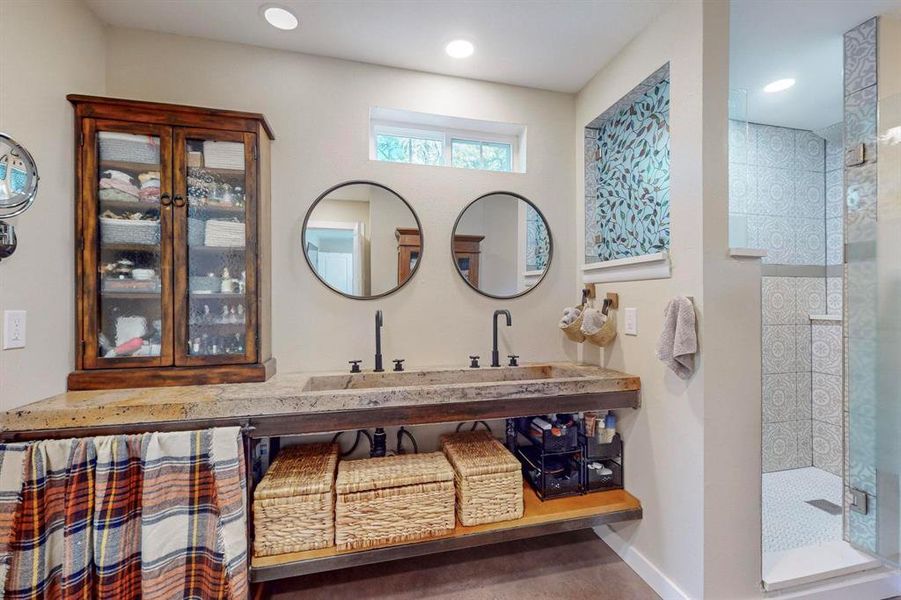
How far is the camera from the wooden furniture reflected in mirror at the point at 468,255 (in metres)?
2.18

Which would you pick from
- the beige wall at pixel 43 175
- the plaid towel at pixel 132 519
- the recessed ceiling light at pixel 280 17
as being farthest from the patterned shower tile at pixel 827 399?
the beige wall at pixel 43 175

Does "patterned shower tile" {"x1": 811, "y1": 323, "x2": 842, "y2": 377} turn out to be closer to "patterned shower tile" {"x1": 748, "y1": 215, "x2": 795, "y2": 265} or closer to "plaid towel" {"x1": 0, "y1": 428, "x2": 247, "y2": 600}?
"patterned shower tile" {"x1": 748, "y1": 215, "x2": 795, "y2": 265}

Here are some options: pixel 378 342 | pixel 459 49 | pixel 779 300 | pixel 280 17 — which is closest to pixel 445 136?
pixel 459 49

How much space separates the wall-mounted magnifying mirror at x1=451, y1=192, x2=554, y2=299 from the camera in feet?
7.20

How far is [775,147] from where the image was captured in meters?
2.66

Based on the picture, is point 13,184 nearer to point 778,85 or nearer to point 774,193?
point 778,85

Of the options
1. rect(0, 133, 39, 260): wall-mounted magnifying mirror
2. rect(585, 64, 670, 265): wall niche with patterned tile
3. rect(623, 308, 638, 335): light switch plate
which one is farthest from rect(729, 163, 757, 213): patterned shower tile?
rect(0, 133, 39, 260): wall-mounted magnifying mirror

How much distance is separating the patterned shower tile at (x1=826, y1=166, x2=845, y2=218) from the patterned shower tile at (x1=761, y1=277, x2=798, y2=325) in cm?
58

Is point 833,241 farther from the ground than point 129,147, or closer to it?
closer to it

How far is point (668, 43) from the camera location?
1649 mm

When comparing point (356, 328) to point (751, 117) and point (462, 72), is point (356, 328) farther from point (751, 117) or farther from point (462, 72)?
point (751, 117)

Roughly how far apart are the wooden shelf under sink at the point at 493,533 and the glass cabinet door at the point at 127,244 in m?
0.99

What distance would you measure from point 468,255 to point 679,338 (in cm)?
Result: 117

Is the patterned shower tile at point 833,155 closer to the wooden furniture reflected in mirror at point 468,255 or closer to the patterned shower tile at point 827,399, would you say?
the patterned shower tile at point 827,399
